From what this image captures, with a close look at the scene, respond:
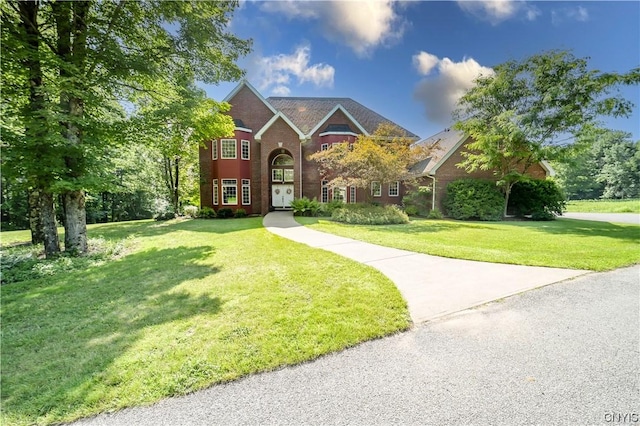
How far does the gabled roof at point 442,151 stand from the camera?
2005 cm

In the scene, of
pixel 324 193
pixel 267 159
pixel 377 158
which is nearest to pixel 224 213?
pixel 267 159

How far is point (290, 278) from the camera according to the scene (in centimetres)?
554

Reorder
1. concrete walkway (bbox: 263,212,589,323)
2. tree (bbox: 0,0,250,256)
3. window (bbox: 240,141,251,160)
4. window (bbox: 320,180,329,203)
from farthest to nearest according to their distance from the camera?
window (bbox: 320,180,329,203) < window (bbox: 240,141,251,160) < tree (bbox: 0,0,250,256) < concrete walkway (bbox: 263,212,589,323)

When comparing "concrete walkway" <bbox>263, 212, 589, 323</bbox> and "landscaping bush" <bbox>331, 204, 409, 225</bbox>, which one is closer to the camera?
"concrete walkway" <bbox>263, 212, 589, 323</bbox>

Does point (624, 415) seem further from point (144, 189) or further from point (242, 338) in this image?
point (144, 189)

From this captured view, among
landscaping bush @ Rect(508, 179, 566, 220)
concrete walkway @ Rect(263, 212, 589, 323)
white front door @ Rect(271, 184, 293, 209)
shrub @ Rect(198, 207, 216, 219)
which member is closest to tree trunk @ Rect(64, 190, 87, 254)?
concrete walkway @ Rect(263, 212, 589, 323)

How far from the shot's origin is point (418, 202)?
2127 cm

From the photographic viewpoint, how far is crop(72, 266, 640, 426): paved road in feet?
7.36

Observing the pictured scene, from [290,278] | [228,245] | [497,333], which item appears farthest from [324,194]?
[497,333]

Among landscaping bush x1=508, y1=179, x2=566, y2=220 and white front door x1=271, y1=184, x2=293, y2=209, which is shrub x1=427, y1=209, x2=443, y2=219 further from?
white front door x1=271, y1=184, x2=293, y2=209

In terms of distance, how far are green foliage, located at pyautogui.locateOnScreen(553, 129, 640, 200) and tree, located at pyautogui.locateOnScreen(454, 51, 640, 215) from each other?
106ft

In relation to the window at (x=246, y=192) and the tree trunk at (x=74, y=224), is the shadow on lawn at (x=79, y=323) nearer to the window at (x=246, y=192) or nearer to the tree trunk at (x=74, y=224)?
the tree trunk at (x=74, y=224)

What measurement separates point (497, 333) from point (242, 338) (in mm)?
3252

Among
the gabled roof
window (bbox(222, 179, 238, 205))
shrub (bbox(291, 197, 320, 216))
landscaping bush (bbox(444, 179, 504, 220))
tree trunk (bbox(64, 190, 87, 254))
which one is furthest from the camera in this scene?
window (bbox(222, 179, 238, 205))
